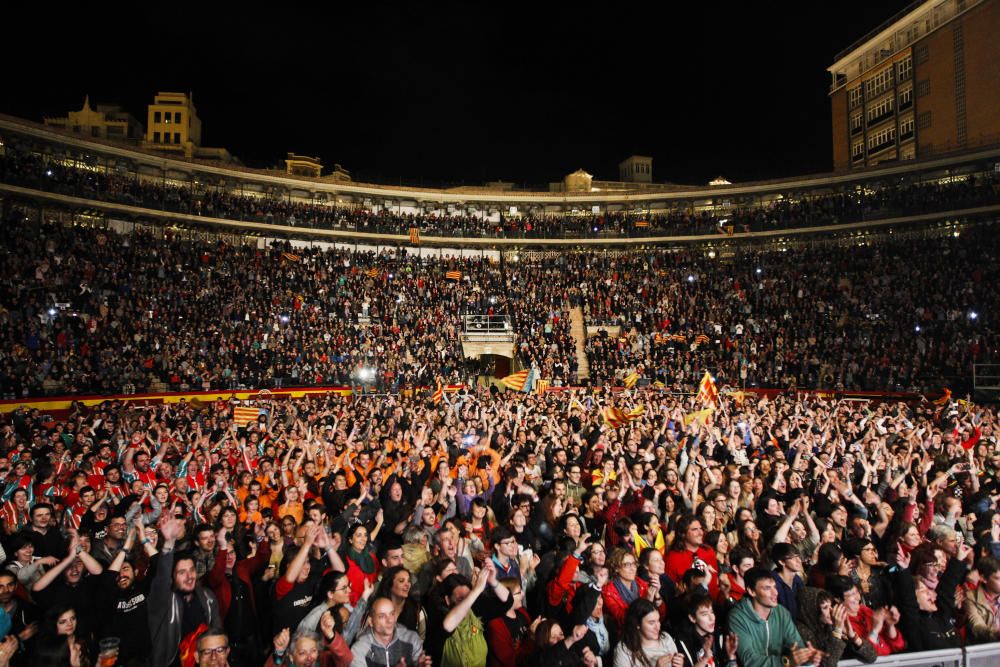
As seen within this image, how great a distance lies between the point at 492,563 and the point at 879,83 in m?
58.6

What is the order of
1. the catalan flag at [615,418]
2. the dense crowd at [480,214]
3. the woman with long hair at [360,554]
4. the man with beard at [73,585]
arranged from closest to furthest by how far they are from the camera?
the man with beard at [73,585] < the woman with long hair at [360,554] < the catalan flag at [615,418] < the dense crowd at [480,214]

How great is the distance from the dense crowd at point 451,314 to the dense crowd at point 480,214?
193cm

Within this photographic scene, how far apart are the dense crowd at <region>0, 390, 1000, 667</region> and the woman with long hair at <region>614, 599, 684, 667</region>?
0.01m

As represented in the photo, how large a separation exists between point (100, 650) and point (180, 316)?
27.5 m

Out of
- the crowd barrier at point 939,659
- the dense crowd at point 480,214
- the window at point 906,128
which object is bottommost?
the crowd barrier at point 939,659

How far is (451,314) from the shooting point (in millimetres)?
36938

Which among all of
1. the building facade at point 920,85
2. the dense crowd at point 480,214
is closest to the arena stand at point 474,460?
the dense crowd at point 480,214

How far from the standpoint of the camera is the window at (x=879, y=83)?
164 ft

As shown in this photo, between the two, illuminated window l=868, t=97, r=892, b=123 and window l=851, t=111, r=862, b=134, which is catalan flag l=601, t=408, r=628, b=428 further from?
window l=851, t=111, r=862, b=134

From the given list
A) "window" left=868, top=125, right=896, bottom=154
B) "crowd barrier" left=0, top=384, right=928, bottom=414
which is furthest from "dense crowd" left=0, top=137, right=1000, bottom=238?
"crowd barrier" left=0, top=384, right=928, bottom=414

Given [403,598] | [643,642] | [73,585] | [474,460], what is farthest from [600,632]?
[474,460]

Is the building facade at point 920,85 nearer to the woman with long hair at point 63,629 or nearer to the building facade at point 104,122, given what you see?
the woman with long hair at point 63,629

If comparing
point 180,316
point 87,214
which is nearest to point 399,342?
point 180,316

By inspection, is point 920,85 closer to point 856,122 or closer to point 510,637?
point 856,122
